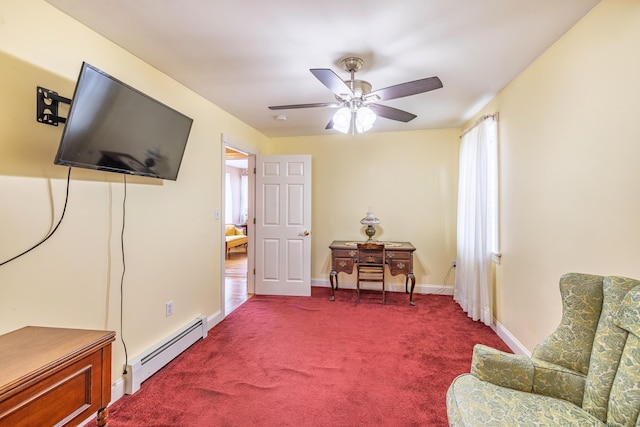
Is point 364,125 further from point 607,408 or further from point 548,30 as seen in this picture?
point 607,408

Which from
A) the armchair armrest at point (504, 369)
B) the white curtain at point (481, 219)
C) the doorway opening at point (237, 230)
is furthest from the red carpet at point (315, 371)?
the doorway opening at point (237, 230)

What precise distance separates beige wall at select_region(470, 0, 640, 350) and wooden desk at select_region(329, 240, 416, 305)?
120cm

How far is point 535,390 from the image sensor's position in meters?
1.33

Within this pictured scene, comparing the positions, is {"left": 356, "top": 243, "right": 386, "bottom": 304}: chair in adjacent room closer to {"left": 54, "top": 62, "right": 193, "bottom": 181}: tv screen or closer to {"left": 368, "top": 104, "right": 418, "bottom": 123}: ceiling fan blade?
{"left": 368, "top": 104, "right": 418, "bottom": 123}: ceiling fan blade

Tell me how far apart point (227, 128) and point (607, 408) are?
3573 mm

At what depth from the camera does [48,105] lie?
60.1 inches

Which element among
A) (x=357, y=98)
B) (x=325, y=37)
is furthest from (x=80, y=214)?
(x=357, y=98)

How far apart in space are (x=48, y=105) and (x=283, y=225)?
288 cm

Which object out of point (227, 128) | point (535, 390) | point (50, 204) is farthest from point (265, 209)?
point (535, 390)

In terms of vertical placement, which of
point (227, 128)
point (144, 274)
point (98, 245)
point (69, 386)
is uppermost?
point (227, 128)

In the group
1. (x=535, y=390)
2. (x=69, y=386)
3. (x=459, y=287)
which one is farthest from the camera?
(x=459, y=287)

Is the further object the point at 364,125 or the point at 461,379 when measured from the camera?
the point at 364,125

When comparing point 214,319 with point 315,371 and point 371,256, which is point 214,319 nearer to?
point 315,371

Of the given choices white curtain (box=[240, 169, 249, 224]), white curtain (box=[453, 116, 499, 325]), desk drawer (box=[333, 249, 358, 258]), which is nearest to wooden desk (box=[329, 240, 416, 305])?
desk drawer (box=[333, 249, 358, 258])
